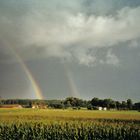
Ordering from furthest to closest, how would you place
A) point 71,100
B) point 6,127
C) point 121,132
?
point 71,100, point 6,127, point 121,132

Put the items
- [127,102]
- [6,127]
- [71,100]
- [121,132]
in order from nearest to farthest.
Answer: [121,132] < [6,127] < [127,102] < [71,100]

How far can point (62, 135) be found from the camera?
25.6 metres

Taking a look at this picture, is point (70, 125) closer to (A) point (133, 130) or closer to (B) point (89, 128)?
(B) point (89, 128)

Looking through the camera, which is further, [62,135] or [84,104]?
[84,104]

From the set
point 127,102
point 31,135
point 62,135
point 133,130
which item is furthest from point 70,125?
point 127,102

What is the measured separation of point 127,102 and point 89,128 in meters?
101

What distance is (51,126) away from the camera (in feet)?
86.7

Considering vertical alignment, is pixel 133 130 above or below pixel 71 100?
below

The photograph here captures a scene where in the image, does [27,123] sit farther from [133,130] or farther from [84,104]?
[84,104]

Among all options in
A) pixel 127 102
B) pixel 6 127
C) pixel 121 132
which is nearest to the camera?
pixel 121 132

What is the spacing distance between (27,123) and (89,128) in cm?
545

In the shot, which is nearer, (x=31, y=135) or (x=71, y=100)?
(x=31, y=135)

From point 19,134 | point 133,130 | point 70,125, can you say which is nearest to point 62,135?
point 70,125

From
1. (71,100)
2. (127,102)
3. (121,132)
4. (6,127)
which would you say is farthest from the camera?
(71,100)
